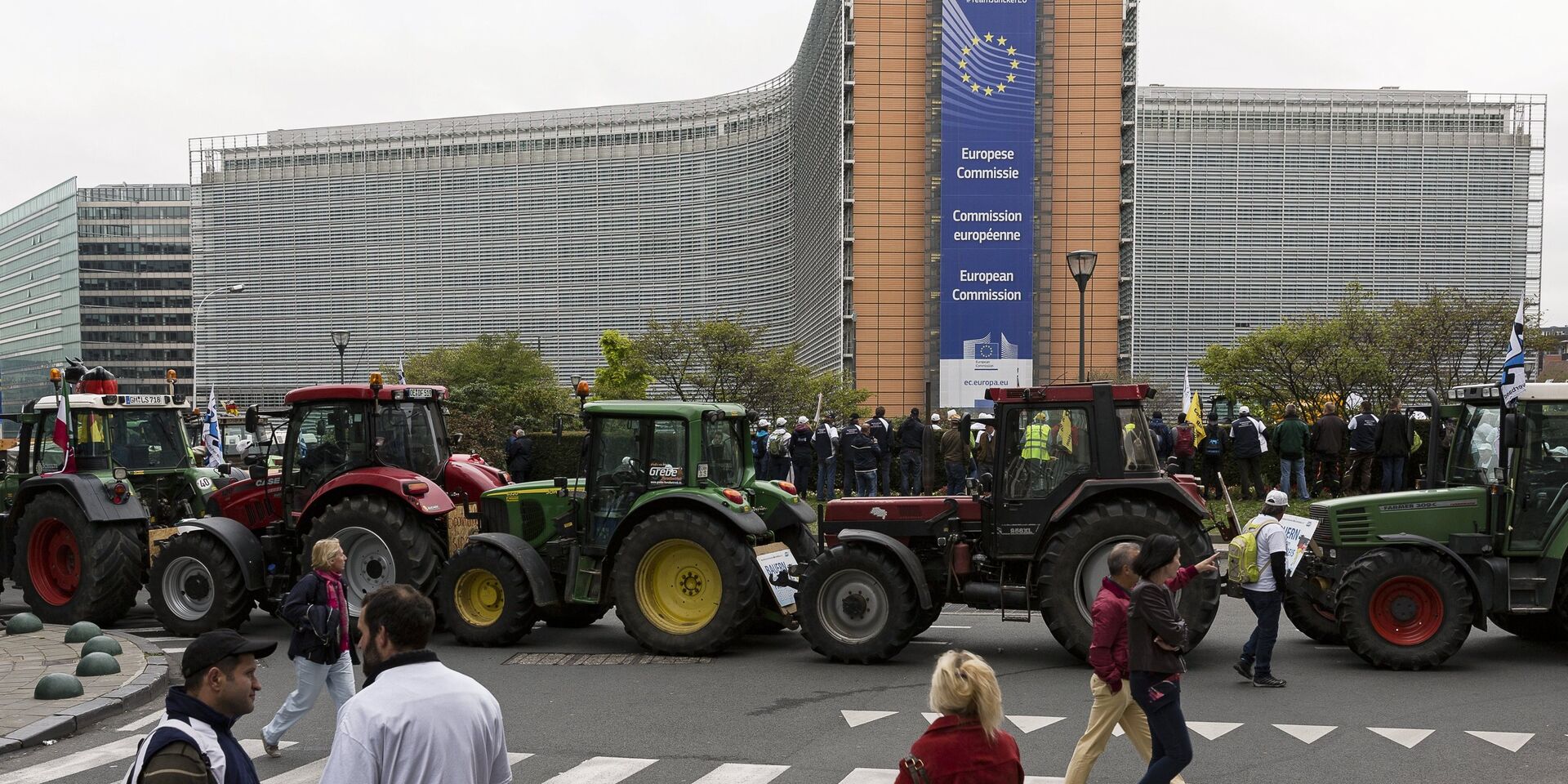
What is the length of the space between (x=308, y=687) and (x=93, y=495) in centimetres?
729

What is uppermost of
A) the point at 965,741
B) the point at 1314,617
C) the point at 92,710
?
the point at 965,741

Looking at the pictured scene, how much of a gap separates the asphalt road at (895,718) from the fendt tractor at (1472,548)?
1.33 ft

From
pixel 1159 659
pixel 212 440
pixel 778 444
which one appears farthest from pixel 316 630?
pixel 778 444

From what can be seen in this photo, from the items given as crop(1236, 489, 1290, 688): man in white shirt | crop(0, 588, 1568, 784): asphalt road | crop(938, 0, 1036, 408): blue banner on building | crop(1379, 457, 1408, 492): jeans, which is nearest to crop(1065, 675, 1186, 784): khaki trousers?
crop(0, 588, 1568, 784): asphalt road

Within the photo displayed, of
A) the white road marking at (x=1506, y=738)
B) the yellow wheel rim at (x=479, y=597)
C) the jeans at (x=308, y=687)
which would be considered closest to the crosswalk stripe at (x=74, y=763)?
the jeans at (x=308, y=687)

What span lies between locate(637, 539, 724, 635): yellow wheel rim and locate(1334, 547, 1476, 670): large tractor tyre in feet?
17.6

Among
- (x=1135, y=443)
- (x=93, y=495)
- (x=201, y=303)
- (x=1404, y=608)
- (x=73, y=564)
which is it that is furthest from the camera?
(x=201, y=303)

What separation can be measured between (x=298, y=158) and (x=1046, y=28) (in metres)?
64.4

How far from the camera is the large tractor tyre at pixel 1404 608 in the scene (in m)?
11.1

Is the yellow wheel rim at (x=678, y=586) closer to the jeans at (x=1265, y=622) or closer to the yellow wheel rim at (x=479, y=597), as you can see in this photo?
the yellow wheel rim at (x=479, y=597)

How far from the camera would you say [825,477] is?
25.7m

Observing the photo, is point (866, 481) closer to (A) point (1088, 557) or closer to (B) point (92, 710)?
(A) point (1088, 557)

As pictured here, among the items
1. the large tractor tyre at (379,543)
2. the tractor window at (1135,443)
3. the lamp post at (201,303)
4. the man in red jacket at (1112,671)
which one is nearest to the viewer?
the man in red jacket at (1112,671)

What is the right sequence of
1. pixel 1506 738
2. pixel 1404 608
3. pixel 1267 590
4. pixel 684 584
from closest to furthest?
pixel 1506 738, pixel 1267 590, pixel 1404 608, pixel 684 584
